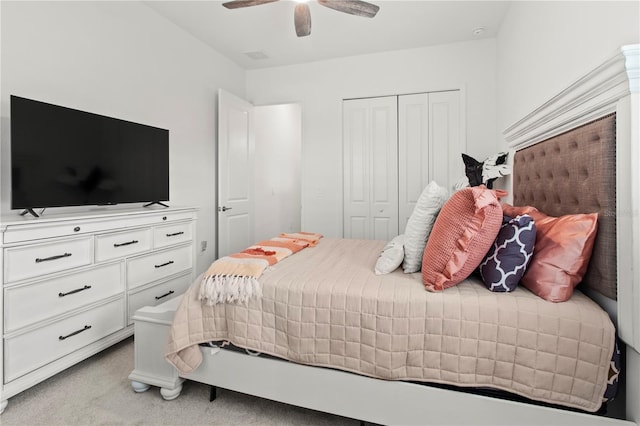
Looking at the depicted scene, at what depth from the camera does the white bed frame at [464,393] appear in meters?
1.12

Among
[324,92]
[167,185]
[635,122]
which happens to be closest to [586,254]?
[635,122]

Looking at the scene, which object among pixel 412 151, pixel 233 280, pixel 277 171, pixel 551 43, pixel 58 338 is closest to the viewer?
pixel 233 280

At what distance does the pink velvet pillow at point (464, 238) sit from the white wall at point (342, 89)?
258 centimetres

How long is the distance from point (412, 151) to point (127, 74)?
2927mm

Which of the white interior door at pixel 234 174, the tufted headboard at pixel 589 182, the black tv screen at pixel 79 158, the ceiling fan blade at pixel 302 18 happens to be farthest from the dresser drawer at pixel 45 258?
the tufted headboard at pixel 589 182

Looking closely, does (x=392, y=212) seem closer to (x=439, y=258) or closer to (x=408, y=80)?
(x=408, y=80)

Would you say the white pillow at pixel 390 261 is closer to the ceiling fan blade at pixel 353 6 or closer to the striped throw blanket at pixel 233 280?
the striped throw blanket at pixel 233 280

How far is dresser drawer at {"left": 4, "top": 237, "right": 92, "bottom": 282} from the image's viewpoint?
1690 millimetres

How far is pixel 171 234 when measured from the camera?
2.72m

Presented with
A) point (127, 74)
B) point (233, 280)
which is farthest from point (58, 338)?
point (127, 74)

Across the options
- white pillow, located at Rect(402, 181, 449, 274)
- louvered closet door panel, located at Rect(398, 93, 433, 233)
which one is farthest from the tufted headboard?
louvered closet door panel, located at Rect(398, 93, 433, 233)

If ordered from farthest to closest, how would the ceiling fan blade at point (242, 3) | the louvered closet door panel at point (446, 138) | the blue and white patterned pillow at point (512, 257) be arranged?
the louvered closet door panel at point (446, 138), the ceiling fan blade at point (242, 3), the blue and white patterned pillow at point (512, 257)

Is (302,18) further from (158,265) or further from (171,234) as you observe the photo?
(158,265)

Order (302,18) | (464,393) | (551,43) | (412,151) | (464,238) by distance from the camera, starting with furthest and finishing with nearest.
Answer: (412,151), (302,18), (551,43), (464,238), (464,393)
